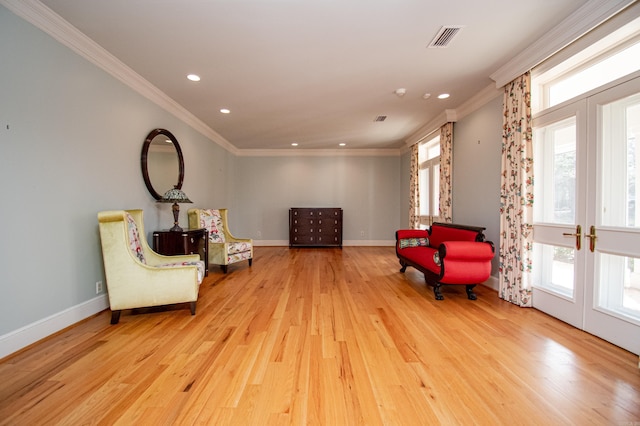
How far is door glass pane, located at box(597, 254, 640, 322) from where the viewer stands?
201 cm

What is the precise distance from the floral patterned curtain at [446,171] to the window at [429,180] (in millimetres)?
559

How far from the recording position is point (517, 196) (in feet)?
9.83

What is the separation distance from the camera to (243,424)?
131 cm

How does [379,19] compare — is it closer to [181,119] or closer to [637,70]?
[637,70]

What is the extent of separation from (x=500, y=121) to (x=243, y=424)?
419 cm

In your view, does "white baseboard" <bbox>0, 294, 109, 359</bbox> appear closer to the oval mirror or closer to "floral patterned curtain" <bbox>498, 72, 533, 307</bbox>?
the oval mirror

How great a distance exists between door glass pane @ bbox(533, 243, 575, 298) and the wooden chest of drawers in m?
4.60

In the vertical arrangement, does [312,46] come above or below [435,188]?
above

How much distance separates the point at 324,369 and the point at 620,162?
9.48ft

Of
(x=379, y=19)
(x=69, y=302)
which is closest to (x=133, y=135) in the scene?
(x=69, y=302)

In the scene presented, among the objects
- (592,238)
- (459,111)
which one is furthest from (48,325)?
(459,111)

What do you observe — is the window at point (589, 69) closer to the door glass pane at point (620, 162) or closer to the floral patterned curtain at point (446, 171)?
the door glass pane at point (620, 162)

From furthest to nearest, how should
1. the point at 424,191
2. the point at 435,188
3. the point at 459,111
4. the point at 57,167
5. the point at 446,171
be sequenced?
the point at 424,191 → the point at 435,188 → the point at 446,171 → the point at 459,111 → the point at 57,167

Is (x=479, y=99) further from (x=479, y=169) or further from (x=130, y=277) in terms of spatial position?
(x=130, y=277)
